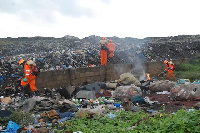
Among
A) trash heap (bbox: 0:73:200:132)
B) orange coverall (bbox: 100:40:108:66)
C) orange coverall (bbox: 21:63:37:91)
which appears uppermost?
orange coverall (bbox: 100:40:108:66)

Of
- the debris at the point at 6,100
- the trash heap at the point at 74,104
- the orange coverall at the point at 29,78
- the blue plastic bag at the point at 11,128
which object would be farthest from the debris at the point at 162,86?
the blue plastic bag at the point at 11,128

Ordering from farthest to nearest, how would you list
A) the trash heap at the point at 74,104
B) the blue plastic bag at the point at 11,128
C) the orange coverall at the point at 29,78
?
the orange coverall at the point at 29,78
the trash heap at the point at 74,104
the blue plastic bag at the point at 11,128

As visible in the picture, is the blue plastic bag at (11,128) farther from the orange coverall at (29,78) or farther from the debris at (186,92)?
the debris at (186,92)

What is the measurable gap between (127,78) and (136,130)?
239 inches

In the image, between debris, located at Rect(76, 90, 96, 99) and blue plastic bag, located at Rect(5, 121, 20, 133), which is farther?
debris, located at Rect(76, 90, 96, 99)

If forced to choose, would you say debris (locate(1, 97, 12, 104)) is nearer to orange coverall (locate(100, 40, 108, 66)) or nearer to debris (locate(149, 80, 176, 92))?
debris (locate(149, 80, 176, 92))

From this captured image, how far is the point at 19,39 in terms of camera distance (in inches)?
862

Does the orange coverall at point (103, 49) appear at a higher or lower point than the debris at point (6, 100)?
higher

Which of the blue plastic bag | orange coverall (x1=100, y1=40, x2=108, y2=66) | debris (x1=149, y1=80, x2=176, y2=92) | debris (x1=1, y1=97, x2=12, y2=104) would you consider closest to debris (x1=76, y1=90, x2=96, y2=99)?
debris (x1=1, y1=97, x2=12, y2=104)

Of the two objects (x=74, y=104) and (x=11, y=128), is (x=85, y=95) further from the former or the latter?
(x=11, y=128)

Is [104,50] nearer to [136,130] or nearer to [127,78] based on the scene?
[127,78]

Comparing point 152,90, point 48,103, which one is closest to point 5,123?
point 48,103

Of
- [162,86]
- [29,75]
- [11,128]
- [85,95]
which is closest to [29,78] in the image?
[29,75]

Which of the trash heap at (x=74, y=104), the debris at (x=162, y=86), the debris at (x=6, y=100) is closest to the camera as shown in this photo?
the trash heap at (x=74, y=104)
